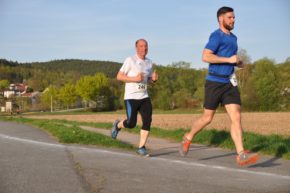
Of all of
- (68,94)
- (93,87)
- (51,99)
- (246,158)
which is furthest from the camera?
(51,99)

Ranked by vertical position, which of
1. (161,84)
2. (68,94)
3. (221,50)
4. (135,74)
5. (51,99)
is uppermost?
(221,50)

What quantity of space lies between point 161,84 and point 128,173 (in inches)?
3650

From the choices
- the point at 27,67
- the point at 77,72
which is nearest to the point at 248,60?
the point at 77,72

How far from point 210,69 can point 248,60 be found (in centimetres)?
7338

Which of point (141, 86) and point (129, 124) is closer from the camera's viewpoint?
point (141, 86)

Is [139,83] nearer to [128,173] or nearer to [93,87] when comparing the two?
[128,173]

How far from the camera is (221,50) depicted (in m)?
6.67

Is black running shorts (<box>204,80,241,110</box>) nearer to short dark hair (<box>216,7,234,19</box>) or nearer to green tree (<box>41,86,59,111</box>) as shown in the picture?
short dark hair (<box>216,7,234,19</box>)

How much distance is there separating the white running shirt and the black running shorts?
1.53m

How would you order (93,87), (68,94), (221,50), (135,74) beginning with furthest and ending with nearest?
1. (68,94)
2. (93,87)
3. (135,74)
4. (221,50)

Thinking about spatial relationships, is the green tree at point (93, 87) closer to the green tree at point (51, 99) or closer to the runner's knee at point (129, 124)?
the green tree at point (51, 99)

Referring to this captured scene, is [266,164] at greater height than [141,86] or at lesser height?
lesser

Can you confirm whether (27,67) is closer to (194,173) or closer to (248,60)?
(248,60)

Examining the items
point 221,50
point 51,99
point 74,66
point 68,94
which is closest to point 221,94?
point 221,50
